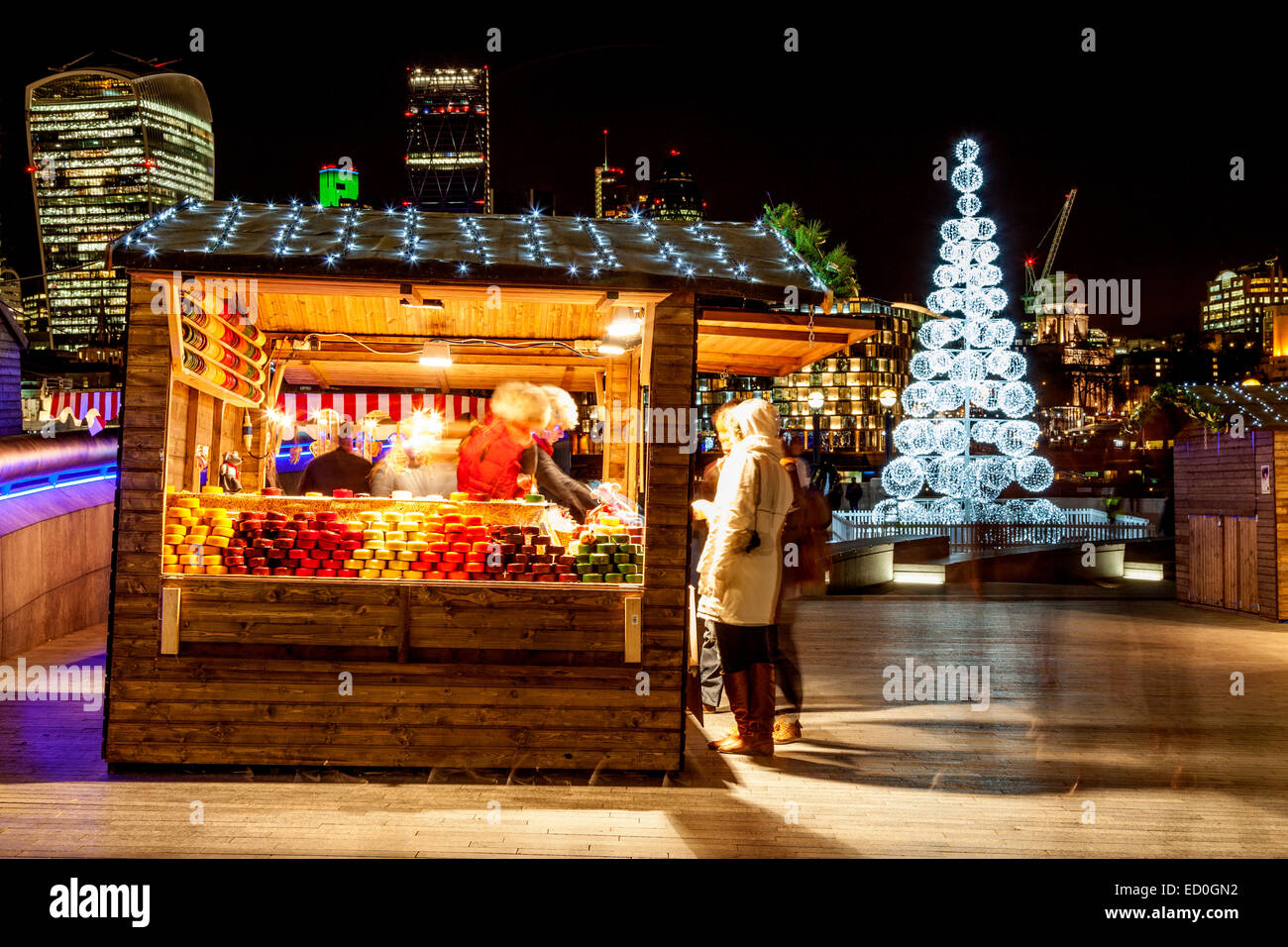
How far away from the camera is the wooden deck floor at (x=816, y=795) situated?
4.46m

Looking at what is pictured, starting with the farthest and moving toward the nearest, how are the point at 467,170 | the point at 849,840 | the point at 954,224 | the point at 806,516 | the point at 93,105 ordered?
the point at 93,105 < the point at 467,170 < the point at 954,224 < the point at 806,516 < the point at 849,840

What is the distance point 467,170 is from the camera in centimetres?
8094

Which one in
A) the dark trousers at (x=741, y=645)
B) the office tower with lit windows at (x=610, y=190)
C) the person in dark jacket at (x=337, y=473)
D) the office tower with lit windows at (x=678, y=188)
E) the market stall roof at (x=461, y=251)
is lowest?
the dark trousers at (x=741, y=645)

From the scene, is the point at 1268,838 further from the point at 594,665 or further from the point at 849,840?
the point at 594,665

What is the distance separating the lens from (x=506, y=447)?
284 inches

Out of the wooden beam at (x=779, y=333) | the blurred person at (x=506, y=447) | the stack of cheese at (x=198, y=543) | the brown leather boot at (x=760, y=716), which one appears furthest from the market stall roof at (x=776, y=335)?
the stack of cheese at (x=198, y=543)

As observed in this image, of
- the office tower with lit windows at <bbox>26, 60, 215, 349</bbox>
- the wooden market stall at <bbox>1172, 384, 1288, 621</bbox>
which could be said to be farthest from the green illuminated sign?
the office tower with lit windows at <bbox>26, 60, 215, 349</bbox>

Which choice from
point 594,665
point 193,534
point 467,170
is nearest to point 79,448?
point 193,534

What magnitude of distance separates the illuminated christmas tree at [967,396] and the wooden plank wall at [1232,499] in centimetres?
918

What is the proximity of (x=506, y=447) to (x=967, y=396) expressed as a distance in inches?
744

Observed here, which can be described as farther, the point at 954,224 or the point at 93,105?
the point at 93,105

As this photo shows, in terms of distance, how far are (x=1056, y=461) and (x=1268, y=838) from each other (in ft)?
273

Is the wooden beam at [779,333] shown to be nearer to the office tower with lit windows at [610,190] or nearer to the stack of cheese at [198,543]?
the stack of cheese at [198,543]

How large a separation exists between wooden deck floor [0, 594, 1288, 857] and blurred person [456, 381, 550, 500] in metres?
2.21
